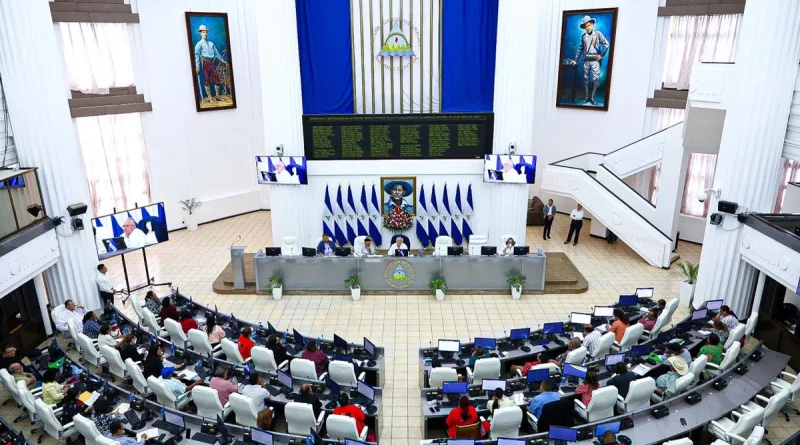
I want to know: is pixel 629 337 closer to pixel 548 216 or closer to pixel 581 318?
pixel 581 318

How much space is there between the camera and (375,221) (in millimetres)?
17984

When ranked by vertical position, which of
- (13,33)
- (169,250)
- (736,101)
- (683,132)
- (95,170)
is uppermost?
(13,33)

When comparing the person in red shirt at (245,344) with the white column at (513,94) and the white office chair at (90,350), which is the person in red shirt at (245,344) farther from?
the white column at (513,94)

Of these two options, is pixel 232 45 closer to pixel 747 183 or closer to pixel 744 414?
pixel 747 183

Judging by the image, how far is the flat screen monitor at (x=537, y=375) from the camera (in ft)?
31.4

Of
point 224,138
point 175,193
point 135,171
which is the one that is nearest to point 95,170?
point 135,171

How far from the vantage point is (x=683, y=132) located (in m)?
16.1

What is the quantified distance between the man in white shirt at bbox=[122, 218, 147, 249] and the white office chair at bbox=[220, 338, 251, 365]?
5.72m

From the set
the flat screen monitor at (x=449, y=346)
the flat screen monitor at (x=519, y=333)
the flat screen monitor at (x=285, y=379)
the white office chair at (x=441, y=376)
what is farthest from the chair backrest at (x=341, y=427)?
the flat screen monitor at (x=519, y=333)

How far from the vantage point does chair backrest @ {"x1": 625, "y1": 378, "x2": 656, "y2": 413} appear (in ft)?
29.7

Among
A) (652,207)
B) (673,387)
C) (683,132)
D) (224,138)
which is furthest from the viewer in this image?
(224,138)

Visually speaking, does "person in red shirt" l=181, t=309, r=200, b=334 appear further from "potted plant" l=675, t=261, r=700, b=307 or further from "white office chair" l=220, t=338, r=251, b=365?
"potted plant" l=675, t=261, r=700, b=307

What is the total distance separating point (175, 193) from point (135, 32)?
5625mm

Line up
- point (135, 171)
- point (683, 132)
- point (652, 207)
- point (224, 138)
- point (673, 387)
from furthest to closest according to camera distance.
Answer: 1. point (224, 138)
2. point (135, 171)
3. point (652, 207)
4. point (683, 132)
5. point (673, 387)
